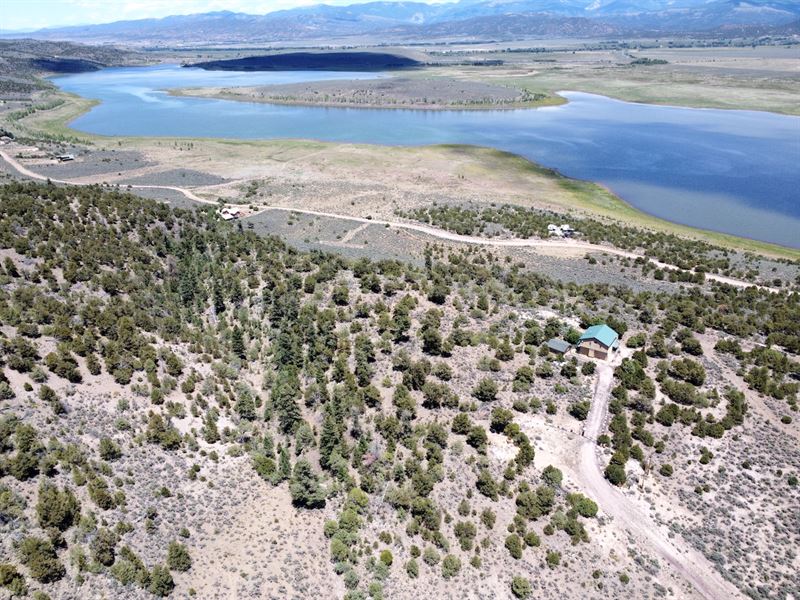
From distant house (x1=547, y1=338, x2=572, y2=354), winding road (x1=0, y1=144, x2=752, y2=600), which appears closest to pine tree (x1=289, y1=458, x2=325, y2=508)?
winding road (x1=0, y1=144, x2=752, y2=600)

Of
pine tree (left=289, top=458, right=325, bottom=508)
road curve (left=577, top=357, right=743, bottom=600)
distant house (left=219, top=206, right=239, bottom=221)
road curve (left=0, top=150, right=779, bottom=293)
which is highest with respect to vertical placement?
distant house (left=219, top=206, right=239, bottom=221)

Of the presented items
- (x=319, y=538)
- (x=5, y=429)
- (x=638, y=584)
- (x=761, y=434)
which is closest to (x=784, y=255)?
(x=761, y=434)

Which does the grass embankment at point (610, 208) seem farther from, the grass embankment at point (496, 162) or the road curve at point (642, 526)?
the road curve at point (642, 526)

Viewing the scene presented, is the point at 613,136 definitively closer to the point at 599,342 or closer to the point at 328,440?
the point at 599,342

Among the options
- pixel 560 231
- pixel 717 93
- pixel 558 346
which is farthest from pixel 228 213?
pixel 717 93

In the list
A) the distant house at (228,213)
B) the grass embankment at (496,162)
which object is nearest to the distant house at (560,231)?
the grass embankment at (496,162)

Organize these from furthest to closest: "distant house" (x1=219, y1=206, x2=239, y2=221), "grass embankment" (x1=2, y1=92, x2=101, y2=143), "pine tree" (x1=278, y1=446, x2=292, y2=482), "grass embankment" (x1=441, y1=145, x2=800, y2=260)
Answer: "grass embankment" (x1=2, y1=92, x2=101, y2=143) → "distant house" (x1=219, y1=206, x2=239, y2=221) → "grass embankment" (x1=441, y1=145, x2=800, y2=260) → "pine tree" (x1=278, y1=446, x2=292, y2=482)

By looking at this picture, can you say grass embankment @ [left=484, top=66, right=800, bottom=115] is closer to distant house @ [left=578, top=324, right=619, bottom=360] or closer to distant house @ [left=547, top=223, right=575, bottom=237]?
distant house @ [left=547, top=223, right=575, bottom=237]

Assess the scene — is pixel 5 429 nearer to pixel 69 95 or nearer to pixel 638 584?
pixel 638 584
